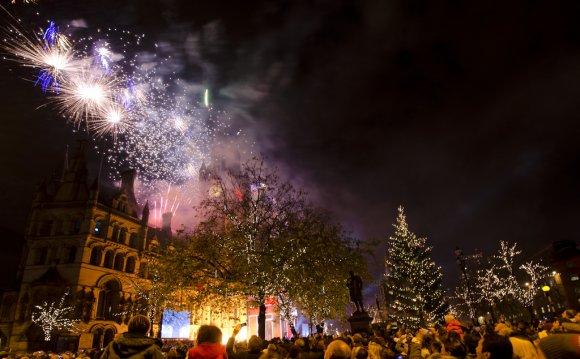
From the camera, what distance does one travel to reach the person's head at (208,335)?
5102mm

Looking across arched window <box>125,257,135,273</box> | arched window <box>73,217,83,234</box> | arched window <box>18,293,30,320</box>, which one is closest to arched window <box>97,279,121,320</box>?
arched window <box>125,257,135,273</box>

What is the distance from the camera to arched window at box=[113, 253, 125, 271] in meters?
46.3

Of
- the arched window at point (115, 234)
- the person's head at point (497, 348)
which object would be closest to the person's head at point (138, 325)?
the person's head at point (497, 348)

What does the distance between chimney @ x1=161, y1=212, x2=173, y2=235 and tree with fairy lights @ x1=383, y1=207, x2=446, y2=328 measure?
42.7m

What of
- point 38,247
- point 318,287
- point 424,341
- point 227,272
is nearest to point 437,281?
point 318,287

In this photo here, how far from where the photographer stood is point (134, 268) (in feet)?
159

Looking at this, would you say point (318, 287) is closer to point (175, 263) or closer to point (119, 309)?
point (175, 263)

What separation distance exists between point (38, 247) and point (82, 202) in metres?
7.17

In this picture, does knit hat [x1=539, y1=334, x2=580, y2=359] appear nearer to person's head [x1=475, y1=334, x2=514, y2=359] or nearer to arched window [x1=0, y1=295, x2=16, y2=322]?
person's head [x1=475, y1=334, x2=514, y2=359]

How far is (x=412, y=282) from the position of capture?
42531mm

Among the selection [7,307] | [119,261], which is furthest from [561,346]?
[7,307]

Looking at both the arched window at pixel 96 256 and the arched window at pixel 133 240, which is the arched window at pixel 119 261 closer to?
the arched window at pixel 133 240

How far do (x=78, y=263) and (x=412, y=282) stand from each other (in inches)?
1567

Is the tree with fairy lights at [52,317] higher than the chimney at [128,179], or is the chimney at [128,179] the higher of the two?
the chimney at [128,179]
